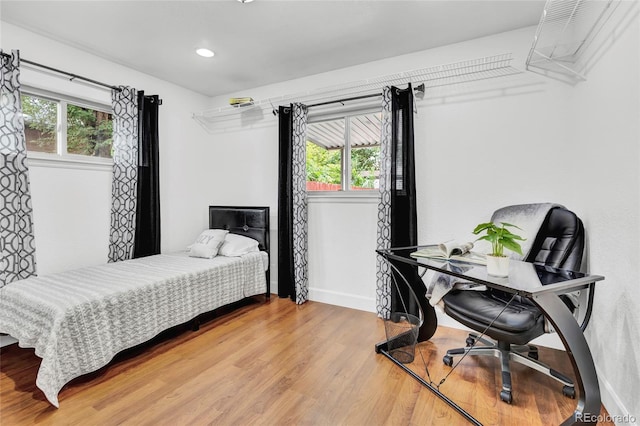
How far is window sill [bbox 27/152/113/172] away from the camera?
8.30 feet

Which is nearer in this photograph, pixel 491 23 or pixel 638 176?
pixel 638 176

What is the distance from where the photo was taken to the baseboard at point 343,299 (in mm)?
3143

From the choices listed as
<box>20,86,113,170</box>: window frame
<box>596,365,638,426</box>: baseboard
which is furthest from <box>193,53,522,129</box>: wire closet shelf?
<box>596,365,638,426</box>: baseboard

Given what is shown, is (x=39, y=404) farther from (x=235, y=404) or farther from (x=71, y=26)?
(x=71, y=26)

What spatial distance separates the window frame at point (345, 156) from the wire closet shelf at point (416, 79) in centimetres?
14

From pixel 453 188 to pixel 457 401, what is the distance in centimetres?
165

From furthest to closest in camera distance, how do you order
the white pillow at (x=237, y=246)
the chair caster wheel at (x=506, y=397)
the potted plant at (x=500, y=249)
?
the white pillow at (x=237, y=246)
the chair caster wheel at (x=506, y=397)
the potted plant at (x=500, y=249)

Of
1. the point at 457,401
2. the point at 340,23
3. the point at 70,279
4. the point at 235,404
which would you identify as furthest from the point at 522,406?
the point at 70,279

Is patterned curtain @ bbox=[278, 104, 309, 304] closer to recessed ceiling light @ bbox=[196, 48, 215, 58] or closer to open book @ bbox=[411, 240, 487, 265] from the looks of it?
recessed ceiling light @ bbox=[196, 48, 215, 58]

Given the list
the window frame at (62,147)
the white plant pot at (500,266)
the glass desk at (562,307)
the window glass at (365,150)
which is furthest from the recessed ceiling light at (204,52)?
the white plant pot at (500,266)

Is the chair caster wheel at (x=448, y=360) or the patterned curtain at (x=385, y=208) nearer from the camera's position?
the chair caster wheel at (x=448, y=360)

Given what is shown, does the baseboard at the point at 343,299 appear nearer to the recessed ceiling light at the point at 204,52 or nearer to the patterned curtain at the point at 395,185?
the patterned curtain at the point at 395,185

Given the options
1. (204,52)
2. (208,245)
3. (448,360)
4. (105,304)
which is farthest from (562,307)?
(204,52)

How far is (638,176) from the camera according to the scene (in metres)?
1.36
